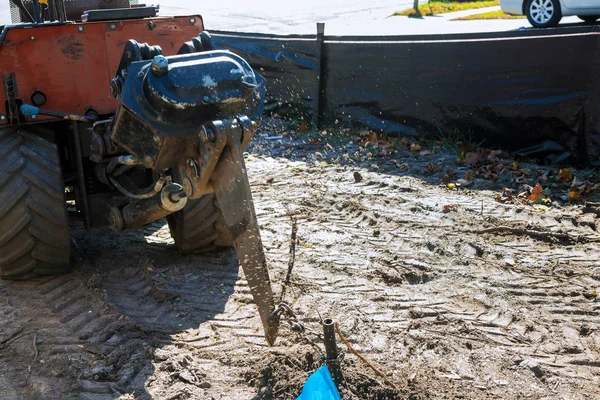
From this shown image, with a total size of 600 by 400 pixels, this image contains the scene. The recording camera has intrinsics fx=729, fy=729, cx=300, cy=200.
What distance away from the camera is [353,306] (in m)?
4.75

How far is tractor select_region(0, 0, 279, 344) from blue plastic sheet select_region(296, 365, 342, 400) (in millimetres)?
329

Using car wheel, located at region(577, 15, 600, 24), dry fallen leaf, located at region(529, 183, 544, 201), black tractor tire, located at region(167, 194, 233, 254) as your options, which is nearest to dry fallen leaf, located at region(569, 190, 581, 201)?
dry fallen leaf, located at region(529, 183, 544, 201)

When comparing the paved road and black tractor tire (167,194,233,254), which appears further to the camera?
the paved road

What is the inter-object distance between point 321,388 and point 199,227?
7.47 feet

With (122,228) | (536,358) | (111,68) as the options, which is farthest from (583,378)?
(111,68)

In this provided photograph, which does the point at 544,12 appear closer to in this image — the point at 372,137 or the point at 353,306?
the point at 372,137

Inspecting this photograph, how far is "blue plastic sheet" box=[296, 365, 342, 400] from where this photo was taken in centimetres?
337

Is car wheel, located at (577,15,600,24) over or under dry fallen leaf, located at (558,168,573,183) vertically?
over

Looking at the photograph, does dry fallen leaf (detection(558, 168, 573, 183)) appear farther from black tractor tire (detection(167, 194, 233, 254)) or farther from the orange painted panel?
the orange painted panel

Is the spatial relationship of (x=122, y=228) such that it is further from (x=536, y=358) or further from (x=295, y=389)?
(x=536, y=358)

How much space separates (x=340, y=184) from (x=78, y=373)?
383 centimetres

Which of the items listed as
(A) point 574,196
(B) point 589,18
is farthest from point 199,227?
(B) point 589,18

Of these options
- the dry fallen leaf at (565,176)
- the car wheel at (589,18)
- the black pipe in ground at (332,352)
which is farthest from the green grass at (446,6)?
the black pipe in ground at (332,352)

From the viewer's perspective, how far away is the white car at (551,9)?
43.3 feet
